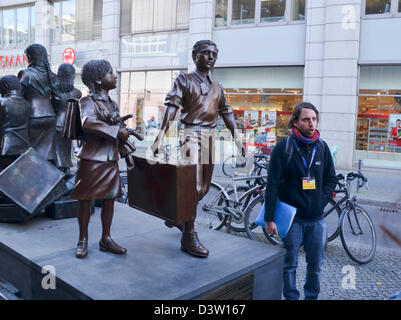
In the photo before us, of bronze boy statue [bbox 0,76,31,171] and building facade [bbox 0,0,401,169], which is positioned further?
building facade [bbox 0,0,401,169]

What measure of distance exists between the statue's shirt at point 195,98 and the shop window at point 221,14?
1237 centimetres

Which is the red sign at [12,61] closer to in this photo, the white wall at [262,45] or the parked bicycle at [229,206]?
the white wall at [262,45]

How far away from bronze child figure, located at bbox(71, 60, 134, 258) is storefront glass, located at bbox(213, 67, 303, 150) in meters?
11.0

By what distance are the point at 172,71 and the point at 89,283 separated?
47.4 feet

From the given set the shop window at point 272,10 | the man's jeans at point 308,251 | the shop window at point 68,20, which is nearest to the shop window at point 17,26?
the shop window at point 68,20

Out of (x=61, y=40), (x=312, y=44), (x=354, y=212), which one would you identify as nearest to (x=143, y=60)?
(x=61, y=40)

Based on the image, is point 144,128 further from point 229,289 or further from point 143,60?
point 229,289

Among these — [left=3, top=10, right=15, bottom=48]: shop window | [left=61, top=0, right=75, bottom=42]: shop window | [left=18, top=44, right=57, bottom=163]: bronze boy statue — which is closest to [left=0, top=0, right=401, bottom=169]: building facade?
[left=61, top=0, right=75, bottom=42]: shop window

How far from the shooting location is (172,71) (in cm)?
1653

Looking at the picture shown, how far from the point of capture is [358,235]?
5117 mm

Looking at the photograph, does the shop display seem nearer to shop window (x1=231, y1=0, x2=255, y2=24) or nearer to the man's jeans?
shop window (x1=231, y1=0, x2=255, y2=24)

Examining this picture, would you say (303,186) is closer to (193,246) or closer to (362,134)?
(193,246)

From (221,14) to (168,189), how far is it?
13.5 meters

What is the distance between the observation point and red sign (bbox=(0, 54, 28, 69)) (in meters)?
21.7
